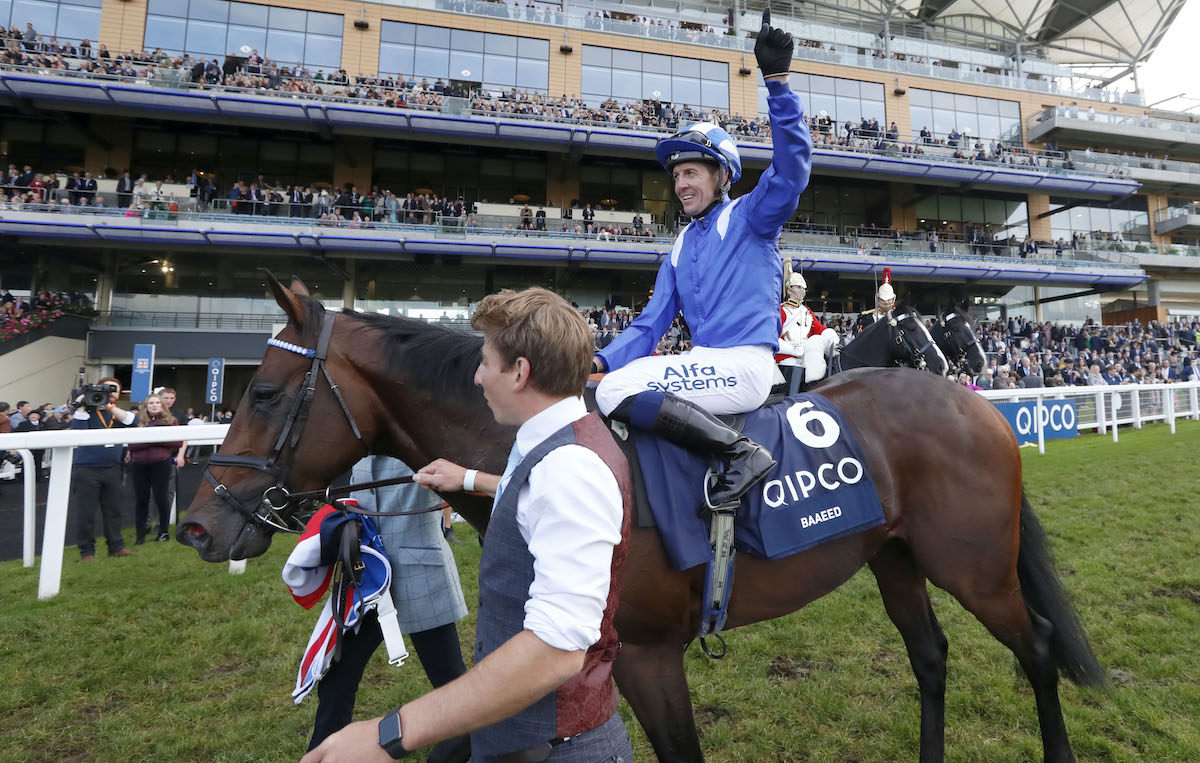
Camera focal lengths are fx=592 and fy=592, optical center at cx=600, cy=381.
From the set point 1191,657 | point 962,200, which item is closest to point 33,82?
point 1191,657

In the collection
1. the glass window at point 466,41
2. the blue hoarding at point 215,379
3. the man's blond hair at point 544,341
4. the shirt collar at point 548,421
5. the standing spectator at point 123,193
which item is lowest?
the shirt collar at point 548,421

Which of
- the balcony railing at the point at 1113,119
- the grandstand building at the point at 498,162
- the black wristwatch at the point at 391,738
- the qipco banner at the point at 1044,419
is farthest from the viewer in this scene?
the balcony railing at the point at 1113,119

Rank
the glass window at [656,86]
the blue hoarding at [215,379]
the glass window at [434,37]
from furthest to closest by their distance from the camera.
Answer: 1. the glass window at [656,86]
2. the glass window at [434,37]
3. the blue hoarding at [215,379]

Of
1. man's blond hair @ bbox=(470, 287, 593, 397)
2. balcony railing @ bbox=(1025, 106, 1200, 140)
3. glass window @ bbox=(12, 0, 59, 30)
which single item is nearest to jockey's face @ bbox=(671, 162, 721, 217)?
man's blond hair @ bbox=(470, 287, 593, 397)

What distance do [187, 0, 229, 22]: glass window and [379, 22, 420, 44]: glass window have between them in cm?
594

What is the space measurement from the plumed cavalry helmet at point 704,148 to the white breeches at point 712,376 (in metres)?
0.73

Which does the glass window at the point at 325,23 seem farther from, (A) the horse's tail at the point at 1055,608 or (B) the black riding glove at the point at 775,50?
(A) the horse's tail at the point at 1055,608

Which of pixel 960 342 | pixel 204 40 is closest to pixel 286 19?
pixel 204 40

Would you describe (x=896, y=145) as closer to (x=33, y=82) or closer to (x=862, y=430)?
(x=862, y=430)

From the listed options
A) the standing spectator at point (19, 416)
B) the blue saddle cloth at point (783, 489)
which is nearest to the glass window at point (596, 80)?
the standing spectator at point (19, 416)

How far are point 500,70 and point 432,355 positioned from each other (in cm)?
2751

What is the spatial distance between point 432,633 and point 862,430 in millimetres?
2003

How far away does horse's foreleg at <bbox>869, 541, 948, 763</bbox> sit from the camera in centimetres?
276

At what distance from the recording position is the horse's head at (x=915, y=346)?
21.7 feet
